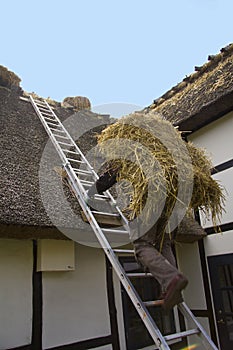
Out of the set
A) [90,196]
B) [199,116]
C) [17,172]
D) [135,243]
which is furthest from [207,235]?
[17,172]

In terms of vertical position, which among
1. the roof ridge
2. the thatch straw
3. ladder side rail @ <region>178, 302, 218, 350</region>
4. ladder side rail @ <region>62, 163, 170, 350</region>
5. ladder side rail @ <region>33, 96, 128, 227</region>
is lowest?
ladder side rail @ <region>178, 302, 218, 350</region>

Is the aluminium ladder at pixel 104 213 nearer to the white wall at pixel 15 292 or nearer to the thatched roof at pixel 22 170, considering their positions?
Answer: the thatched roof at pixel 22 170

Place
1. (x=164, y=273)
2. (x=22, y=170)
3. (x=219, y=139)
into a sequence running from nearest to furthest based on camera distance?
(x=164, y=273), (x=22, y=170), (x=219, y=139)

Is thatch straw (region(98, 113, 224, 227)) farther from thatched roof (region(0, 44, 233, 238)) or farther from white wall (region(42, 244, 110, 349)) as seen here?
white wall (region(42, 244, 110, 349))

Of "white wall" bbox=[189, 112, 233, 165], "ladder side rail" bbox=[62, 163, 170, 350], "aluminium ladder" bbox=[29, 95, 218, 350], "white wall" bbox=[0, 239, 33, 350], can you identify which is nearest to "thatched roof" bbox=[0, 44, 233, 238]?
"white wall" bbox=[189, 112, 233, 165]

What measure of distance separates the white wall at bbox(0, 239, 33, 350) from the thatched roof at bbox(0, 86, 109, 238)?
1.16 ft

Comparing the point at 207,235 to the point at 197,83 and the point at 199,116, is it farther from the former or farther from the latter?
the point at 197,83

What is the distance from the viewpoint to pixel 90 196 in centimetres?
282

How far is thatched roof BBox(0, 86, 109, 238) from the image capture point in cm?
271

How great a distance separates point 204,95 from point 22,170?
259cm

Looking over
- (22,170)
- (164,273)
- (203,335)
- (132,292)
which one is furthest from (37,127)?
(203,335)

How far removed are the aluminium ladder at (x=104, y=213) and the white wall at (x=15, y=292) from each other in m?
0.89

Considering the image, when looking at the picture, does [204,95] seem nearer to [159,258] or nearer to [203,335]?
[159,258]

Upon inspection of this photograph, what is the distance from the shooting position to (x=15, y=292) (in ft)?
9.84
